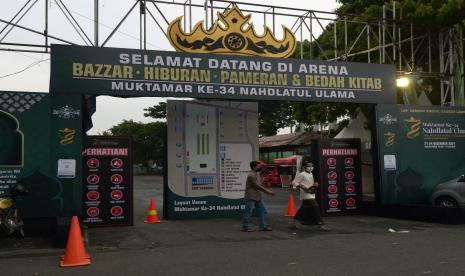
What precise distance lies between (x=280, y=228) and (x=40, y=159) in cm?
581

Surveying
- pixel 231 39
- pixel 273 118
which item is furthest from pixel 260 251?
pixel 273 118

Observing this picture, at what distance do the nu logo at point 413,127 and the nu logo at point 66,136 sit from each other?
938cm

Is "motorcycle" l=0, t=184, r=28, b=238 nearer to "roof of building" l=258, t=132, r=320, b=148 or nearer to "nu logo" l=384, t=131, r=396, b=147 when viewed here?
"nu logo" l=384, t=131, r=396, b=147

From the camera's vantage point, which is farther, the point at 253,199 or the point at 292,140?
the point at 292,140

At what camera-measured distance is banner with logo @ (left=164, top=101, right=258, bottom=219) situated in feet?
47.6

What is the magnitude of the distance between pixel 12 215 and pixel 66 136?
2333 mm

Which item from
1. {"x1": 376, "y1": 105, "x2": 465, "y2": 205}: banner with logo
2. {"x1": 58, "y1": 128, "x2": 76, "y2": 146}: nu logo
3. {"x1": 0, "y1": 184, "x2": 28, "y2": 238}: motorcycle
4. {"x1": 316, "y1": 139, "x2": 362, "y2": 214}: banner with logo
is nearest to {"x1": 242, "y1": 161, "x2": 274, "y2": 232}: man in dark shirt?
{"x1": 316, "y1": 139, "x2": 362, "y2": 214}: banner with logo

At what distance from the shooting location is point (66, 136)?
12172mm

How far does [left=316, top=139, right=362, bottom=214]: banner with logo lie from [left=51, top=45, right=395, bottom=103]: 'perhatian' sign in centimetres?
150

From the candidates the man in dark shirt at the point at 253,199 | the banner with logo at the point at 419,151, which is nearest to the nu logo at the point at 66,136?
the man in dark shirt at the point at 253,199

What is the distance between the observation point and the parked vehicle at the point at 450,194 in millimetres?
14080

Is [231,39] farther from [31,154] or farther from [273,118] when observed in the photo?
[273,118]

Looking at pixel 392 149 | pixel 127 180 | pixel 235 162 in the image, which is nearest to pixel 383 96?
pixel 392 149

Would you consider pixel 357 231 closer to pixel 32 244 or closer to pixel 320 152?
pixel 320 152
